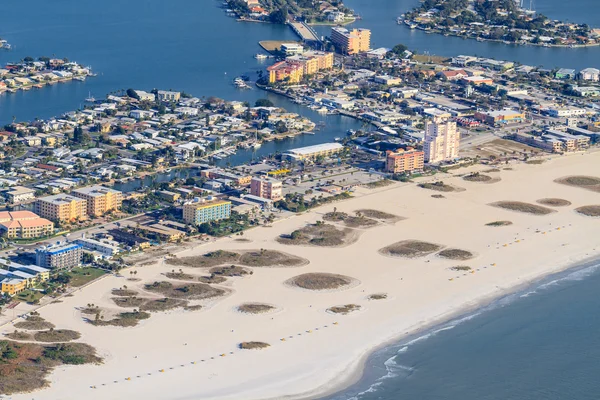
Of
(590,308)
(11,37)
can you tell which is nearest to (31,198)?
(590,308)

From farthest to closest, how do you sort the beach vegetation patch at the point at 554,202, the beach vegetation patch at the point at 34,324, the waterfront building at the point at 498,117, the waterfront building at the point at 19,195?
the waterfront building at the point at 498,117 → the beach vegetation patch at the point at 554,202 → the waterfront building at the point at 19,195 → the beach vegetation patch at the point at 34,324

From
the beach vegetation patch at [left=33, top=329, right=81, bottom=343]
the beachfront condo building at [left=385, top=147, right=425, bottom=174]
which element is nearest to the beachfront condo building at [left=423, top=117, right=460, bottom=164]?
the beachfront condo building at [left=385, top=147, right=425, bottom=174]

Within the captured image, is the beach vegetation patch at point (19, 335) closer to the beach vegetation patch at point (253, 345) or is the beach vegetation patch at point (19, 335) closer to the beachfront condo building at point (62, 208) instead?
the beach vegetation patch at point (253, 345)

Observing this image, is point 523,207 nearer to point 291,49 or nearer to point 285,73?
point 285,73

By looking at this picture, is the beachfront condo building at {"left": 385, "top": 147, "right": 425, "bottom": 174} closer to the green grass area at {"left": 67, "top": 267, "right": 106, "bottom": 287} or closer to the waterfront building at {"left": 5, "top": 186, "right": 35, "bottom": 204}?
the waterfront building at {"left": 5, "top": 186, "right": 35, "bottom": 204}

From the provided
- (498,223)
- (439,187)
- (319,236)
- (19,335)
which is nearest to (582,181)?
(439,187)

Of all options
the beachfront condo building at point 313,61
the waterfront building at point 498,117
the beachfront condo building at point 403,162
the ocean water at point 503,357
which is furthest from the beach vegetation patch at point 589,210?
the beachfront condo building at point 313,61

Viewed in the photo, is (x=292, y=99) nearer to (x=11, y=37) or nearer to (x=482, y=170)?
(x=482, y=170)
